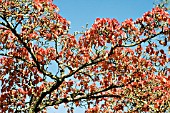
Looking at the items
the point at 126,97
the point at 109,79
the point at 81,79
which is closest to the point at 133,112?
the point at 126,97

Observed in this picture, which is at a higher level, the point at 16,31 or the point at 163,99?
the point at 16,31

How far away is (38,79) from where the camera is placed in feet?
56.1

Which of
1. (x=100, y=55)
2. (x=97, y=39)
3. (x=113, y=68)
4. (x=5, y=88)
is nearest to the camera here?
(x=97, y=39)

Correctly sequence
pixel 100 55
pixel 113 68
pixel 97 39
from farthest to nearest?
1. pixel 113 68
2. pixel 100 55
3. pixel 97 39

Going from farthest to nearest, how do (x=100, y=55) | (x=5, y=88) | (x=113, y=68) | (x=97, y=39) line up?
1. (x=5, y=88)
2. (x=113, y=68)
3. (x=100, y=55)
4. (x=97, y=39)

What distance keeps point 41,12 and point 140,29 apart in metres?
4.32

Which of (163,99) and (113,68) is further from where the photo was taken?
(113,68)

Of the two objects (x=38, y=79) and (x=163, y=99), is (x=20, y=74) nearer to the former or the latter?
(x=38, y=79)

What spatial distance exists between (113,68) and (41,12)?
4.45 m

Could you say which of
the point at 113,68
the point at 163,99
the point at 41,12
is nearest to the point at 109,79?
the point at 113,68

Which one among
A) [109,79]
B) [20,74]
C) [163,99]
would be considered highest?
[20,74]

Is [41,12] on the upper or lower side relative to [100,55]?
upper

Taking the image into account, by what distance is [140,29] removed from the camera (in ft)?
42.7

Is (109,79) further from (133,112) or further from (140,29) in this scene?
(140,29)
